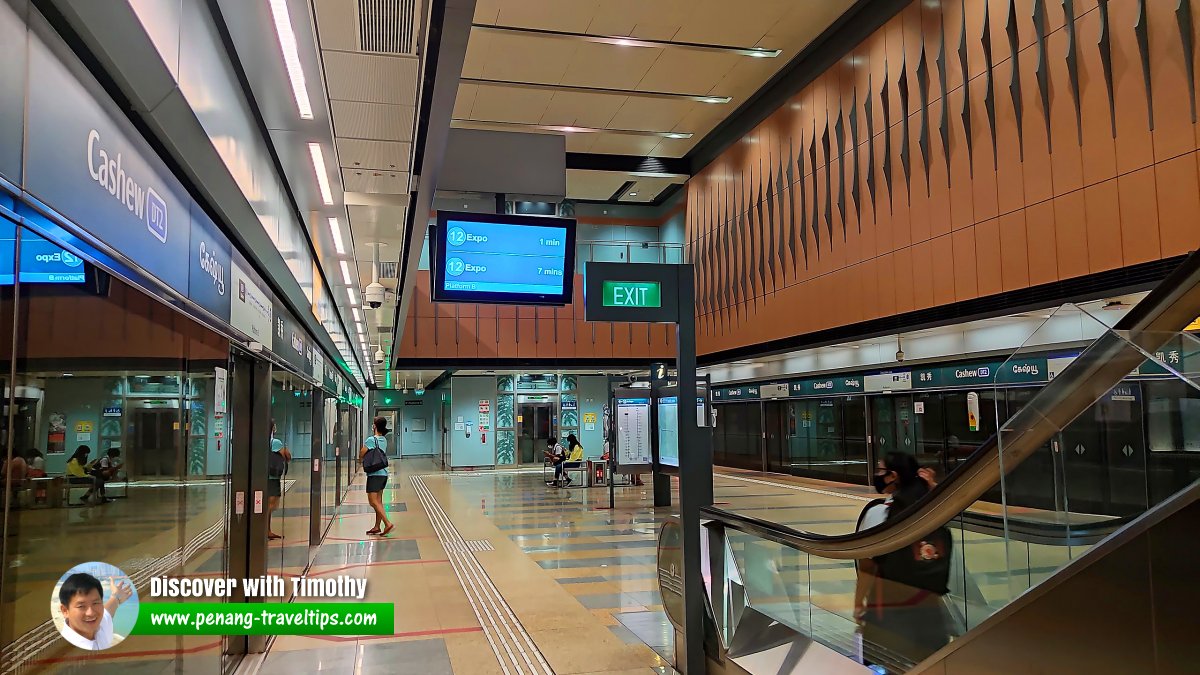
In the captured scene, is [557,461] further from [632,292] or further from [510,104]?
[632,292]

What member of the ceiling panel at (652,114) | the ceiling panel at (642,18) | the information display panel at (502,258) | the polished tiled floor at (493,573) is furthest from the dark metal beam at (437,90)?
the ceiling panel at (652,114)

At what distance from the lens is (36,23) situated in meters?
1.82

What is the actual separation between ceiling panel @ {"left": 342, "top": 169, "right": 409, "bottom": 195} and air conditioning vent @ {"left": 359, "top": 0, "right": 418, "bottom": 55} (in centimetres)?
189

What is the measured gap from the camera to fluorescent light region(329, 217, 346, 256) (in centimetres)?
693

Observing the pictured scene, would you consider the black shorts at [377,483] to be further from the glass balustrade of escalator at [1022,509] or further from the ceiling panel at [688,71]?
the ceiling panel at [688,71]

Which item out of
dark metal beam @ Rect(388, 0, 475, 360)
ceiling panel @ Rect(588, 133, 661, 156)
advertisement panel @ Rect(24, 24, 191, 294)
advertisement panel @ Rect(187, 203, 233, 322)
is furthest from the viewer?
ceiling panel @ Rect(588, 133, 661, 156)

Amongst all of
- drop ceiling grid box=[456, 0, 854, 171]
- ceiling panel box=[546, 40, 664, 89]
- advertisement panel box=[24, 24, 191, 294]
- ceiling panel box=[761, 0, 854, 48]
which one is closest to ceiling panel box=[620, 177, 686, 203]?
drop ceiling grid box=[456, 0, 854, 171]

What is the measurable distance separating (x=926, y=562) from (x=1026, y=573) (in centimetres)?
84

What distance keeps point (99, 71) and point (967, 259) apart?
9.73 metres

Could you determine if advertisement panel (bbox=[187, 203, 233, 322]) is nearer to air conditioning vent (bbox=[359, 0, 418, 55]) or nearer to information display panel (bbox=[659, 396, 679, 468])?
Result: air conditioning vent (bbox=[359, 0, 418, 55])

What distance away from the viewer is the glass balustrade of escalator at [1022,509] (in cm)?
195

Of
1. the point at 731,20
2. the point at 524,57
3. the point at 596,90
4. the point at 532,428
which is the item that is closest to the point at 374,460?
the point at 524,57

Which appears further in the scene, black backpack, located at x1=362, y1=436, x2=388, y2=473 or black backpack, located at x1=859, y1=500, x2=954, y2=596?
black backpack, located at x1=362, y1=436, x2=388, y2=473

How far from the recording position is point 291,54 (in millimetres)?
3613
